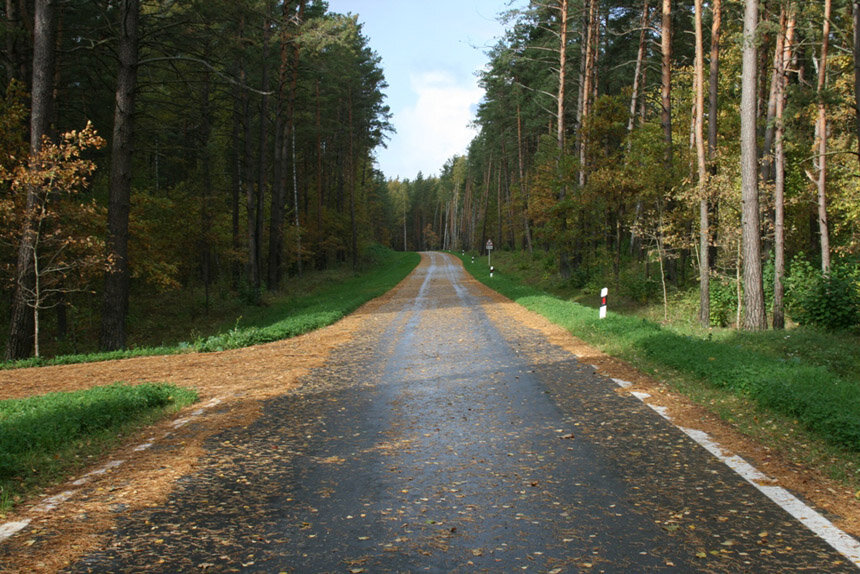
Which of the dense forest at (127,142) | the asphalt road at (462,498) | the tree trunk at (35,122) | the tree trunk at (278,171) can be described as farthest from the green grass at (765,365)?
the tree trunk at (278,171)

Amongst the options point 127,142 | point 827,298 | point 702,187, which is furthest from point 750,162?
point 127,142

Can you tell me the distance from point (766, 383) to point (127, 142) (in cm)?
1249

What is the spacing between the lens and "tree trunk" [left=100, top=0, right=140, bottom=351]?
12.6 meters

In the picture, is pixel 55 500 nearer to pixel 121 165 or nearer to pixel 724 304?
pixel 121 165

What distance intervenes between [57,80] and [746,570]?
19792 mm

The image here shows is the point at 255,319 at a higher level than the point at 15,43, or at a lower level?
lower

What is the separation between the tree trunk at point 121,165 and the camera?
12.6m

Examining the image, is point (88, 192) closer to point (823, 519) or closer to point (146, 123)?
point (146, 123)

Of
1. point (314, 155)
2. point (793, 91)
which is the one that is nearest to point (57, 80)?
point (793, 91)

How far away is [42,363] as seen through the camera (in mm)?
10688

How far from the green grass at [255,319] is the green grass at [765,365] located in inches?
265

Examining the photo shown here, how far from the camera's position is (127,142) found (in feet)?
41.5

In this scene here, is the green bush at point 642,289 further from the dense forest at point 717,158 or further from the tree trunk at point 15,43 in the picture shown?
the tree trunk at point 15,43

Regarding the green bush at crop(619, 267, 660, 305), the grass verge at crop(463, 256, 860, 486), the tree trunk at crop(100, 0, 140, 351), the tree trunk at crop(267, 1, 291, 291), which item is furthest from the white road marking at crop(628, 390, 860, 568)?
the tree trunk at crop(267, 1, 291, 291)
